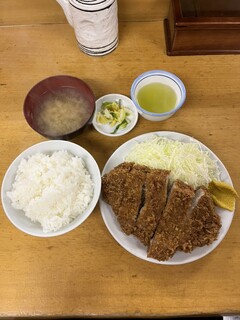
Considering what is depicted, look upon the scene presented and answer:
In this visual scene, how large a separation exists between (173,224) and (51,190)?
505 millimetres

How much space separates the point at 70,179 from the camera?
1224mm

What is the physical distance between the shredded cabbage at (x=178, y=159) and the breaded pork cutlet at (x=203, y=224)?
5.7 inches

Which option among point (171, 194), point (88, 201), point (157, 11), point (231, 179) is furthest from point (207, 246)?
point (157, 11)

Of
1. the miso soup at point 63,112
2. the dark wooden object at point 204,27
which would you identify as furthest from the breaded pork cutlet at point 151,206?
the dark wooden object at point 204,27

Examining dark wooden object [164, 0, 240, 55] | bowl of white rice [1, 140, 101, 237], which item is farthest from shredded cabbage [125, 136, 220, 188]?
dark wooden object [164, 0, 240, 55]

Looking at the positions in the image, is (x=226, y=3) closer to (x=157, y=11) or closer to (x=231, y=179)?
(x=157, y=11)

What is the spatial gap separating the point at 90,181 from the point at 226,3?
1.16 metres

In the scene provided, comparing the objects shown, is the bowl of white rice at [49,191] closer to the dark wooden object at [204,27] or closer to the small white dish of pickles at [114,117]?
the small white dish of pickles at [114,117]

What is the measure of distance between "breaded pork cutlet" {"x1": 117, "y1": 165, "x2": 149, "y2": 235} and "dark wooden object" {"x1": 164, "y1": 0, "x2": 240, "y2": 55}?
2.60 ft

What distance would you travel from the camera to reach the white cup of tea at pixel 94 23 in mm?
1350

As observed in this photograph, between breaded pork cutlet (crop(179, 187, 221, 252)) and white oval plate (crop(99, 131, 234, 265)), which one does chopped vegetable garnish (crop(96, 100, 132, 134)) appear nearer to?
white oval plate (crop(99, 131, 234, 265))

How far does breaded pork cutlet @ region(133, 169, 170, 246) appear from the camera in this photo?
1.19 metres

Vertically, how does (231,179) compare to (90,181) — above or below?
below

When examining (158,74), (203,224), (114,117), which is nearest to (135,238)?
(203,224)
